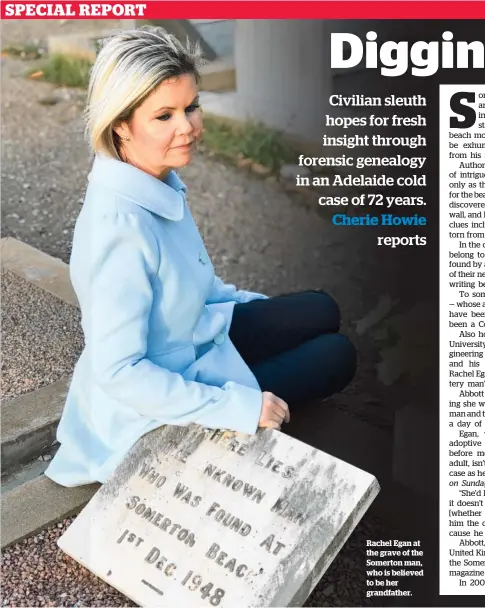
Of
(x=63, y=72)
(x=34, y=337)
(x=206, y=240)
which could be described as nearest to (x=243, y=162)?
(x=206, y=240)

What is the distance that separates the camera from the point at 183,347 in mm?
2201

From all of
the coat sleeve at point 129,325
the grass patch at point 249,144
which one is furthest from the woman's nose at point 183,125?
the grass patch at point 249,144

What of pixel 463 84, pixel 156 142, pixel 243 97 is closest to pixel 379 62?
pixel 463 84

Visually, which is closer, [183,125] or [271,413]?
[183,125]

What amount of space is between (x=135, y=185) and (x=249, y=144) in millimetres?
3172

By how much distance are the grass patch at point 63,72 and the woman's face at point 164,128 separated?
418 centimetres

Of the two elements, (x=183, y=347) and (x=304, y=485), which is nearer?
(x=304, y=485)

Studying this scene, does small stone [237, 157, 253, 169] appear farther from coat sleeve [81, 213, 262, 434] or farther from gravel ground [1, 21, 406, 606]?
coat sleeve [81, 213, 262, 434]

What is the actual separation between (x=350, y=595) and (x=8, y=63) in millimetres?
5473

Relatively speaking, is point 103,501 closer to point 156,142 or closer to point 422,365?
point 156,142

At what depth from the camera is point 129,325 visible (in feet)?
6.44

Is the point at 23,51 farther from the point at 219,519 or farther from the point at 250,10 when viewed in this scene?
the point at 219,519

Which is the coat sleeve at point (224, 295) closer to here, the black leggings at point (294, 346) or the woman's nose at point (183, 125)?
the black leggings at point (294, 346)

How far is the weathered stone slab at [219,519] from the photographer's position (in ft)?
6.44
